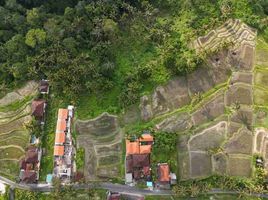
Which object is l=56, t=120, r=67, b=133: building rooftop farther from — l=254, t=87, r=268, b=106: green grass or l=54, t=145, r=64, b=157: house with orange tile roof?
l=254, t=87, r=268, b=106: green grass

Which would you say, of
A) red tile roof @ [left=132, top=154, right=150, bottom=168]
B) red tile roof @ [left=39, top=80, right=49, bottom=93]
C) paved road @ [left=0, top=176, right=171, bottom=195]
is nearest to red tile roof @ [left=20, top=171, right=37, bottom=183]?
paved road @ [left=0, top=176, right=171, bottom=195]

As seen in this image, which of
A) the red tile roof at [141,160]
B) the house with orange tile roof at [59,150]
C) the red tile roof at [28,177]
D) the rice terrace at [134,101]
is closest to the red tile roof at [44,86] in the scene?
the rice terrace at [134,101]

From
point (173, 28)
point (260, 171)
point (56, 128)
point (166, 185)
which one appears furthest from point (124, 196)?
point (173, 28)

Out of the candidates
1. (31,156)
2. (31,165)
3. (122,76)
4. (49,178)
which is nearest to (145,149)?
(122,76)

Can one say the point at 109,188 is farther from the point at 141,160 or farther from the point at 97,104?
the point at 97,104

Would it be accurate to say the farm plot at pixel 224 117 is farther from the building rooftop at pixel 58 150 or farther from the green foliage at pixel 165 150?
the building rooftop at pixel 58 150

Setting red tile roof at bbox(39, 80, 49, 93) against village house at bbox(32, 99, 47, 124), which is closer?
village house at bbox(32, 99, 47, 124)

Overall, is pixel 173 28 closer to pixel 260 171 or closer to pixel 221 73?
pixel 221 73

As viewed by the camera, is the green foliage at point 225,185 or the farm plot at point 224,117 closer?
the green foliage at point 225,185
